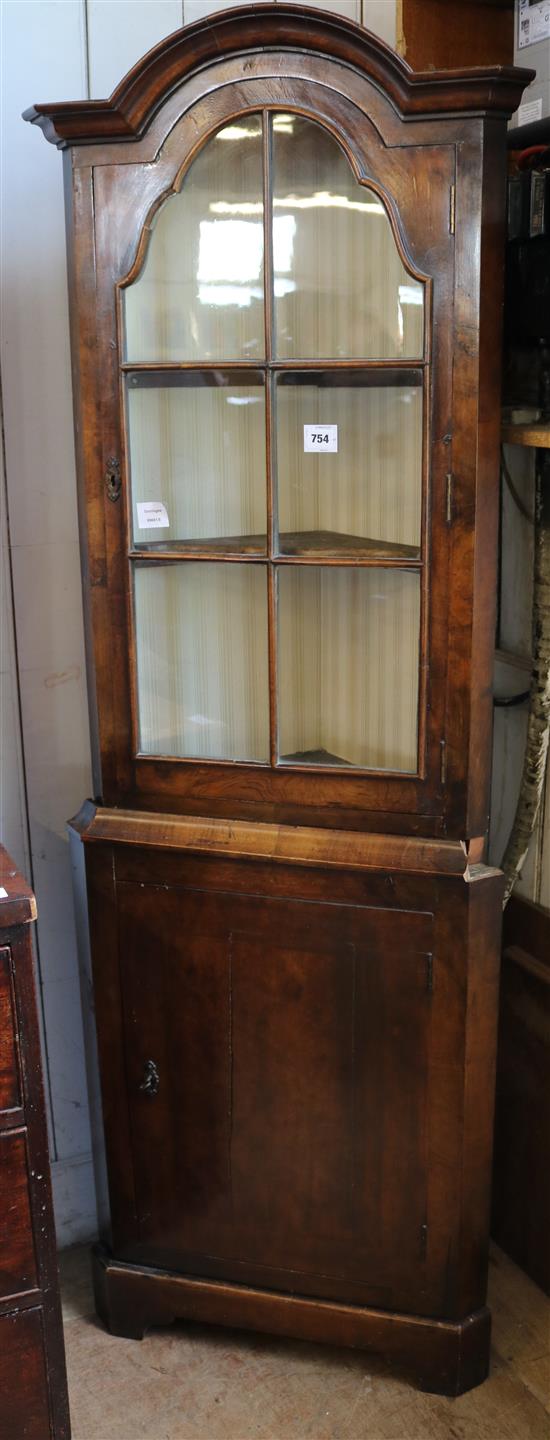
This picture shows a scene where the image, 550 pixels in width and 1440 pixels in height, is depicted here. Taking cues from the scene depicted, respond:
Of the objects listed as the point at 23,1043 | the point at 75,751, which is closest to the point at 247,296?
the point at 75,751

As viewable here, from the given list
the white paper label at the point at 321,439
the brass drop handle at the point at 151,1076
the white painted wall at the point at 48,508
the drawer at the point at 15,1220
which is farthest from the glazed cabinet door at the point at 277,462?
the drawer at the point at 15,1220

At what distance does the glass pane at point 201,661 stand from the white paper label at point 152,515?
59 millimetres

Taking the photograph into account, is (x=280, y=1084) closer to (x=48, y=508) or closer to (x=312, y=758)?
(x=312, y=758)

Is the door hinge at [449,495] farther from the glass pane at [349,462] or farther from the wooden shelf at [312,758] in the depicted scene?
the wooden shelf at [312,758]

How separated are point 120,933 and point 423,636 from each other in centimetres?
67

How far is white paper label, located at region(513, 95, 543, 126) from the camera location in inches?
78.2

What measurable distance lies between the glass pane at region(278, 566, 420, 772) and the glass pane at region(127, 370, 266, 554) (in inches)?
4.8

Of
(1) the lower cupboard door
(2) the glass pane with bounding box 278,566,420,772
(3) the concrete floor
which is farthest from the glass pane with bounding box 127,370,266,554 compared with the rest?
(3) the concrete floor

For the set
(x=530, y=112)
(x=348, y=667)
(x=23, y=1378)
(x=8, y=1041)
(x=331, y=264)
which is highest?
(x=530, y=112)

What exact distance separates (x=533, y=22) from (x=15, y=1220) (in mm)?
1882

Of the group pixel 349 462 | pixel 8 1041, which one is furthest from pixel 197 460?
pixel 8 1041

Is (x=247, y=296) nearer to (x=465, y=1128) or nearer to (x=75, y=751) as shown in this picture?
(x=75, y=751)

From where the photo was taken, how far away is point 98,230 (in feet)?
Result: 5.90

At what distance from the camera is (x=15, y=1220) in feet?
5.52
